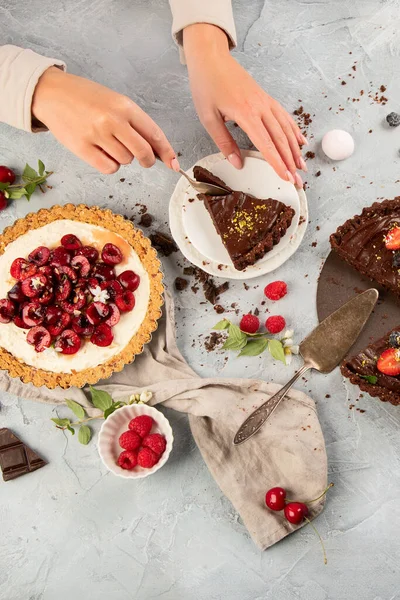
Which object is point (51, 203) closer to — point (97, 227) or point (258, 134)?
point (97, 227)

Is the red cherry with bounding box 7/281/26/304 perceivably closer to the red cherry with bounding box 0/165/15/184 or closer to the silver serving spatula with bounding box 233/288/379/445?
the red cherry with bounding box 0/165/15/184

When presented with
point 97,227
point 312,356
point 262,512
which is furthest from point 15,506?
point 312,356

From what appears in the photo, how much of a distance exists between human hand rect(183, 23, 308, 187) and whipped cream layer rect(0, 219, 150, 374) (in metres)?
0.87

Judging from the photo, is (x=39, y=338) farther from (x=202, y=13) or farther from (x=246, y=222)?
(x=202, y=13)

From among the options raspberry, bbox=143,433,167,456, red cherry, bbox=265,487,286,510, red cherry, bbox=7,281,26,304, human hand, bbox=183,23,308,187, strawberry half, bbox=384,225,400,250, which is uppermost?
human hand, bbox=183,23,308,187

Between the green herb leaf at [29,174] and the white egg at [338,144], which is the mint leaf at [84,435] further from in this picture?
the white egg at [338,144]

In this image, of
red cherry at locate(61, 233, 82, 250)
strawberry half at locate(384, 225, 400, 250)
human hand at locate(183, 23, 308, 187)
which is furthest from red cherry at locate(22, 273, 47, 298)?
strawberry half at locate(384, 225, 400, 250)

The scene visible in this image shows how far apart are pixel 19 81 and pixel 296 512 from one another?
106 inches

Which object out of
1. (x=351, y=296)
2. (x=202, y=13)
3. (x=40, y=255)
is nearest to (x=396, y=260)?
(x=351, y=296)

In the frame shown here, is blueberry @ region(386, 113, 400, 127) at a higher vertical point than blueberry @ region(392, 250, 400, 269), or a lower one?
higher

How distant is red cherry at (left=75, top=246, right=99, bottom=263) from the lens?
3.60 meters

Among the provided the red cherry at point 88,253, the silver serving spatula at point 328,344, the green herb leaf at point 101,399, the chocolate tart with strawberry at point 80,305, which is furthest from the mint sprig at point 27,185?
the silver serving spatula at point 328,344

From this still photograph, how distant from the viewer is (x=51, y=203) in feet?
12.8

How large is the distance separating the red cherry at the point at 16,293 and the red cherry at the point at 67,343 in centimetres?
33
